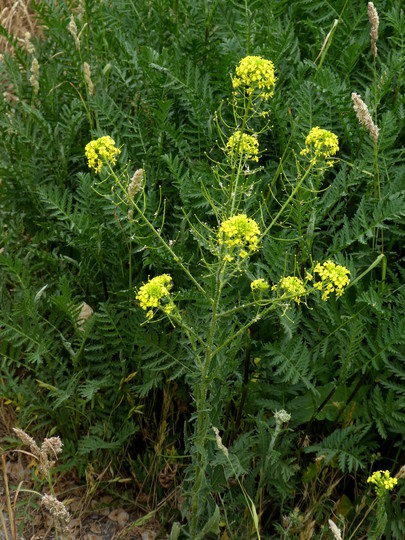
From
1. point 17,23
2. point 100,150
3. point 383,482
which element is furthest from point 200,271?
point 17,23

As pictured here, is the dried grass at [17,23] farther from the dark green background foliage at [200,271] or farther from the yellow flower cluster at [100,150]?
the yellow flower cluster at [100,150]

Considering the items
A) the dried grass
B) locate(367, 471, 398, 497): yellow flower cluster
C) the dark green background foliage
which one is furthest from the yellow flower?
the dried grass

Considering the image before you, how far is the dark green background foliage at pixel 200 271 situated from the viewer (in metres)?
2.10

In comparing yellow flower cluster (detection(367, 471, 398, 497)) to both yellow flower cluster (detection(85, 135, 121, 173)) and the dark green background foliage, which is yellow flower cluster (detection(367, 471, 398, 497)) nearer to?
the dark green background foliage

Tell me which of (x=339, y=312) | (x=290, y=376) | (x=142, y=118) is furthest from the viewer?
(x=142, y=118)

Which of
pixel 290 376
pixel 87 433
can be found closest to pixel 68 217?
pixel 87 433

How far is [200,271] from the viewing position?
2.24 metres

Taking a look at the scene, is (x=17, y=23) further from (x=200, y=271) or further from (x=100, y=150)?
(x=100, y=150)

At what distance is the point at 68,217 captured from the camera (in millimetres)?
2291

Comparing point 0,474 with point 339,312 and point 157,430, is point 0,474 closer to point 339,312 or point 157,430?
point 157,430

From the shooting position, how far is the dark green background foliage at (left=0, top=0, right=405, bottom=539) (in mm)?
2100

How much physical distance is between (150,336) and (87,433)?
46cm

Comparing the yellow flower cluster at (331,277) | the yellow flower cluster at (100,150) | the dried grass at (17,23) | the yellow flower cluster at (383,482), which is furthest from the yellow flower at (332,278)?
the dried grass at (17,23)

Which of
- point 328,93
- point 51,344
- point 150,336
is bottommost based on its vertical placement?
point 51,344
